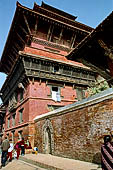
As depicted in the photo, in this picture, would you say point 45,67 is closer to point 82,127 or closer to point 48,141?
point 48,141

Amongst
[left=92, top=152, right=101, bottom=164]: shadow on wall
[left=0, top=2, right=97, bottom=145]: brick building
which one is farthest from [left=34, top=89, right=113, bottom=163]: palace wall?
[left=0, top=2, right=97, bottom=145]: brick building

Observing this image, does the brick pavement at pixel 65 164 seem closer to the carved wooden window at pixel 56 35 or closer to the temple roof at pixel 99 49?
the temple roof at pixel 99 49

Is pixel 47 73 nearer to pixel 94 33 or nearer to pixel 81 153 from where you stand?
pixel 81 153

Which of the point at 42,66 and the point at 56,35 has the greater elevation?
the point at 56,35

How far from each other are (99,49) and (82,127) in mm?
4046

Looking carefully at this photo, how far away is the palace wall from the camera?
20.5 ft

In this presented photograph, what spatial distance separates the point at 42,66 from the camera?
52.5 feet

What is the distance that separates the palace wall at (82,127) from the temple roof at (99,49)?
1.34 m

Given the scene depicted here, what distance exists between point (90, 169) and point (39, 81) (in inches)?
460

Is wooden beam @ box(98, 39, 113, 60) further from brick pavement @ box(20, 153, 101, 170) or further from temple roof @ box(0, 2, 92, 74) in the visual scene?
temple roof @ box(0, 2, 92, 74)

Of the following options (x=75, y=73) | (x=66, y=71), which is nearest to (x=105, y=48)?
(x=66, y=71)

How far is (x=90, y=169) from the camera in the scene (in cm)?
519

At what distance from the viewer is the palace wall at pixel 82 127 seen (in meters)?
6.25

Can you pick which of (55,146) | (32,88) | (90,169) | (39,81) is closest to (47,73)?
(39,81)
